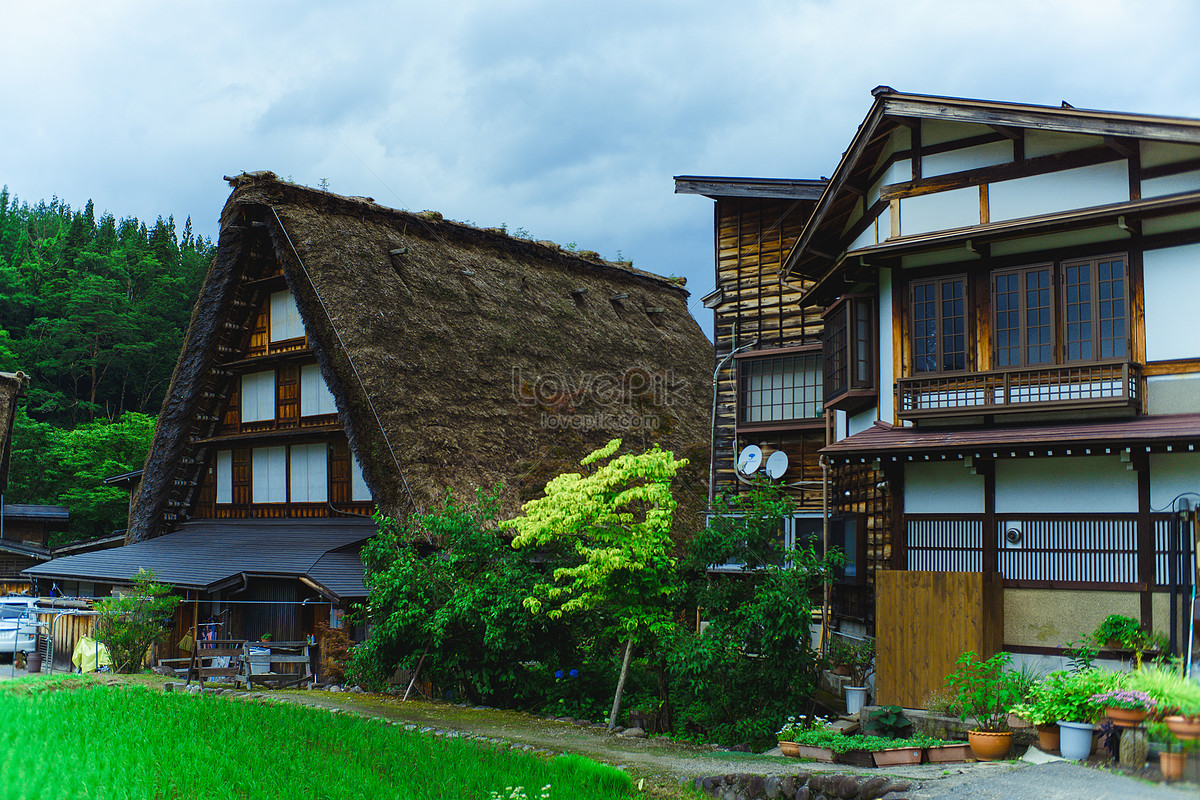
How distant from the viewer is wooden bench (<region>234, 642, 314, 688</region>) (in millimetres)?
16234

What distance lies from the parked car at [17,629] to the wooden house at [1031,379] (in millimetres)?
18614

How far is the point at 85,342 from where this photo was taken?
140ft

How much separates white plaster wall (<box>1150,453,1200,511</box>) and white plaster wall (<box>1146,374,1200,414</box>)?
21.9 inches

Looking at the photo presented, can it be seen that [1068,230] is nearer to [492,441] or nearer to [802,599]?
[802,599]

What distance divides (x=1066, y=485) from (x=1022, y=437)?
3.34 ft

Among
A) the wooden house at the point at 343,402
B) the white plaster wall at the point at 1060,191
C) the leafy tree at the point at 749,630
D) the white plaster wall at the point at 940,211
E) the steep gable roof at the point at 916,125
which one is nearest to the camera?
the steep gable roof at the point at 916,125

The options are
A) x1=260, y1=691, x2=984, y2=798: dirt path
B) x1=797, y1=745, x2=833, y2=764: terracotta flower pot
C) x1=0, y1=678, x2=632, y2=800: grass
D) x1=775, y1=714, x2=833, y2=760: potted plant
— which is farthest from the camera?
x1=775, y1=714, x2=833, y2=760: potted plant

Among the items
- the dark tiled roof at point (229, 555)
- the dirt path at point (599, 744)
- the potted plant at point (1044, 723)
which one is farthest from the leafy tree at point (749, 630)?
the dark tiled roof at point (229, 555)

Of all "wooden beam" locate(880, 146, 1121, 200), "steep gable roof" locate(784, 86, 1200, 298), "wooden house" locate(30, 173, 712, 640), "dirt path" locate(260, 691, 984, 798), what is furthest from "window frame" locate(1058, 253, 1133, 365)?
"wooden house" locate(30, 173, 712, 640)

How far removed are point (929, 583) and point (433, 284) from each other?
47.6 feet

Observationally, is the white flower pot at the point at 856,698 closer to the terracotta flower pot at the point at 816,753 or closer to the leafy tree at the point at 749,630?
the leafy tree at the point at 749,630

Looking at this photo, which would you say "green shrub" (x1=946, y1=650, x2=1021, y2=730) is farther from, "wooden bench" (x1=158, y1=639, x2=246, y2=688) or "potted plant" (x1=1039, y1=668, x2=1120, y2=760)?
"wooden bench" (x1=158, y1=639, x2=246, y2=688)

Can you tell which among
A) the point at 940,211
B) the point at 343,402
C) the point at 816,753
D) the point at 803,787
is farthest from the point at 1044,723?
the point at 343,402

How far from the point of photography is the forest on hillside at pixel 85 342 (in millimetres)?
37344
